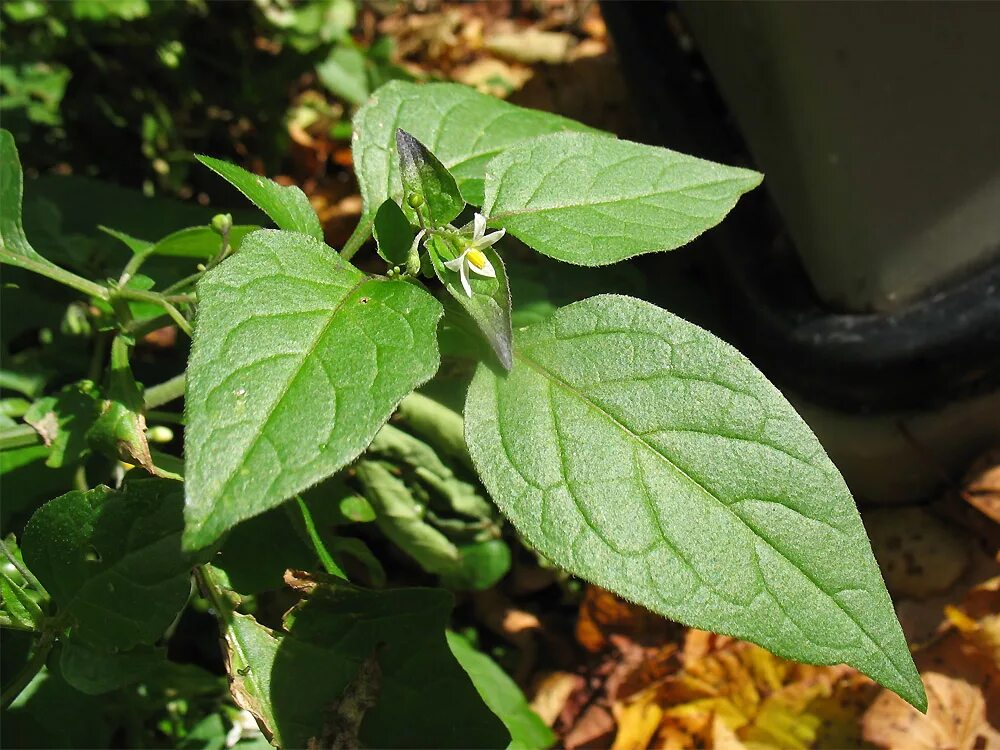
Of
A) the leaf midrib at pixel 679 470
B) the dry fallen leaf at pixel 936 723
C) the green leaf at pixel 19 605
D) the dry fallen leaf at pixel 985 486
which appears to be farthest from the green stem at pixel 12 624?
the dry fallen leaf at pixel 985 486

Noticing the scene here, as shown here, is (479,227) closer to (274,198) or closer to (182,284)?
(274,198)

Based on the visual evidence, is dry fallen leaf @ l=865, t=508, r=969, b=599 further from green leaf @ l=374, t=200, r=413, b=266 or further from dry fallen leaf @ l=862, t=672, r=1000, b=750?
green leaf @ l=374, t=200, r=413, b=266

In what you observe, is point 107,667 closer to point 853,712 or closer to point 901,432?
point 853,712

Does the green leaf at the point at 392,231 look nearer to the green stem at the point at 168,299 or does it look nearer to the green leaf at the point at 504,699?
the green stem at the point at 168,299

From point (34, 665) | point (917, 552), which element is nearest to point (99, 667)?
point (34, 665)

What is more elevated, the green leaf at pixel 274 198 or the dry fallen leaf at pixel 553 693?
the green leaf at pixel 274 198

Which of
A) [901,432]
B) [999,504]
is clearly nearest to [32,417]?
[901,432]

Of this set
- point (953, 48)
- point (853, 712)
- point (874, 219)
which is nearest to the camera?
point (953, 48)
